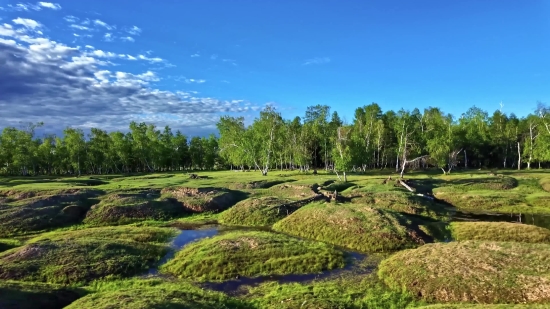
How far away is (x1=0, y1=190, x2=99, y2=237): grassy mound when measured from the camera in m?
43.8

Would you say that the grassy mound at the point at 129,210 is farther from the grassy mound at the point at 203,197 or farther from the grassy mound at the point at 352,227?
the grassy mound at the point at 352,227

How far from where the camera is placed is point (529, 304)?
805 inches

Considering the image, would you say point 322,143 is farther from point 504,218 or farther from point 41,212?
point 41,212

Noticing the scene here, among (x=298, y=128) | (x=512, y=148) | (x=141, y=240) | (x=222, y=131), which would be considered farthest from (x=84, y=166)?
(x=512, y=148)

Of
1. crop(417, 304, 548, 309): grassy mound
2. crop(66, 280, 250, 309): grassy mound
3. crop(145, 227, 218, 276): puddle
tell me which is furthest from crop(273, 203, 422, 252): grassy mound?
crop(66, 280, 250, 309): grassy mound

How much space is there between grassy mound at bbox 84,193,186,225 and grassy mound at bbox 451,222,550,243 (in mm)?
38949

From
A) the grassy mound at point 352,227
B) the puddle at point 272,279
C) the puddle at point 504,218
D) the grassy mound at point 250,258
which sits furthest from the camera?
the puddle at point 504,218

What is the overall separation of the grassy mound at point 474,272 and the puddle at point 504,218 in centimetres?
1905

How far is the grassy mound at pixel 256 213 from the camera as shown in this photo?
47031mm

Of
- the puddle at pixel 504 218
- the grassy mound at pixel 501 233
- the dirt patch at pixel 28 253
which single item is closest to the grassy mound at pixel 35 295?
the dirt patch at pixel 28 253

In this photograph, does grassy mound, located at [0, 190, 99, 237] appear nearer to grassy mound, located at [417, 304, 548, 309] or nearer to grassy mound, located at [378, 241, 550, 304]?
grassy mound, located at [378, 241, 550, 304]

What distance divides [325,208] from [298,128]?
8811cm

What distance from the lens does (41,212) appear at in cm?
4741

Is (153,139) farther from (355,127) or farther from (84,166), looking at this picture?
(355,127)
